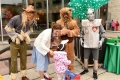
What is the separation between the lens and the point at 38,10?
429 inches

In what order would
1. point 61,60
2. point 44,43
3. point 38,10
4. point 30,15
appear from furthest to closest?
point 38,10
point 30,15
point 44,43
point 61,60

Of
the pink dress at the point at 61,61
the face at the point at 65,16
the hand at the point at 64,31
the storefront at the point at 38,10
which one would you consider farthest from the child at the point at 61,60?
the storefront at the point at 38,10

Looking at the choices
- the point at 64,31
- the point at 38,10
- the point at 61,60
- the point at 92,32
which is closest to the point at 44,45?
the point at 61,60

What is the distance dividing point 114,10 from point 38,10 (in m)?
8.10

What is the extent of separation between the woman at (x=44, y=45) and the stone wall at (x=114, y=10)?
43.6 ft

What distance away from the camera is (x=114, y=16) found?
49.9 ft

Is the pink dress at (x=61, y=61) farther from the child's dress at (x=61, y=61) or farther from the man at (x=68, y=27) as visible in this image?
the man at (x=68, y=27)

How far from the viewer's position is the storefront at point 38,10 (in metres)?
9.06

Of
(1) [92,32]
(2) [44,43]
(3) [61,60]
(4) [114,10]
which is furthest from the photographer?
(4) [114,10]

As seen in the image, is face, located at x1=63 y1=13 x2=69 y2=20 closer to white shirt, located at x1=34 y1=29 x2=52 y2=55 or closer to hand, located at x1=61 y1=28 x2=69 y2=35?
hand, located at x1=61 y1=28 x2=69 y2=35

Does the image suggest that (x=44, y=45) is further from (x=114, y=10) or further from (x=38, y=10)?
(x=114, y=10)

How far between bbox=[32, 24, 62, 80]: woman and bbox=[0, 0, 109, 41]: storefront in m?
6.22

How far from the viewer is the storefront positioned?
906 cm

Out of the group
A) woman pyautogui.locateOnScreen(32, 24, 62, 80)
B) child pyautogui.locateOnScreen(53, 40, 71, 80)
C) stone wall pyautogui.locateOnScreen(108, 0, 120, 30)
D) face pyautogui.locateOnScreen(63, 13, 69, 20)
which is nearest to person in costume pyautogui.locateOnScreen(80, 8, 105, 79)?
face pyautogui.locateOnScreen(63, 13, 69, 20)
